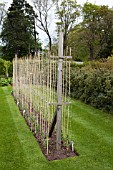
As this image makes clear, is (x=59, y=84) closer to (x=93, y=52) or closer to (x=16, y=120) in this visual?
(x=16, y=120)

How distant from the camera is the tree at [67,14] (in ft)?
97.1

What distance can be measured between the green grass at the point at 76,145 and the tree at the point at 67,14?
78.8ft

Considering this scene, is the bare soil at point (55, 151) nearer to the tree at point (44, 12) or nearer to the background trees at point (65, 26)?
the background trees at point (65, 26)

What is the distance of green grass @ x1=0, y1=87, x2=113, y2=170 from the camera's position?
371 cm

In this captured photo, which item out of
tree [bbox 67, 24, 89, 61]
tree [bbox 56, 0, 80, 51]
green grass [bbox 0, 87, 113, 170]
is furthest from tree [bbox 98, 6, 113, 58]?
green grass [bbox 0, 87, 113, 170]

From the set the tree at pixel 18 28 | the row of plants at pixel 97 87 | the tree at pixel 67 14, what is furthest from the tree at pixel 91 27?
the row of plants at pixel 97 87

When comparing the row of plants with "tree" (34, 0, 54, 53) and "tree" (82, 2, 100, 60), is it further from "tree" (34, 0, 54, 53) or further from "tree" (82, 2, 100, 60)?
"tree" (34, 0, 54, 53)

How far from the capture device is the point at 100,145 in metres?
4.53

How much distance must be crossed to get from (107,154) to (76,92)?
6105 mm

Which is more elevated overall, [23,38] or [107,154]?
[23,38]

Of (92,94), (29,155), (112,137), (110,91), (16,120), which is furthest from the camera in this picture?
(92,94)

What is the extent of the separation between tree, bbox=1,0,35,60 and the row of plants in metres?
23.1

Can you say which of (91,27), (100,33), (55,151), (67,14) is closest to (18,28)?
(67,14)

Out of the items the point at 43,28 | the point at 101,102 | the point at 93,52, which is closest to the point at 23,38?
the point at 43,28
